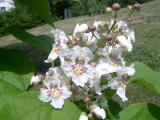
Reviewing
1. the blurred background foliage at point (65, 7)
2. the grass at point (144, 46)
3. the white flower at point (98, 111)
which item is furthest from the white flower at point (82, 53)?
the blurred background foliage at point (65, 7)

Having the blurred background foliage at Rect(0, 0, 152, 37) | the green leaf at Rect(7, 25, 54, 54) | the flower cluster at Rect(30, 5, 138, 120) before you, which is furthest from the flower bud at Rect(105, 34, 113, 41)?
the blurred background foliage at Rect(0, 0, 152, 37)

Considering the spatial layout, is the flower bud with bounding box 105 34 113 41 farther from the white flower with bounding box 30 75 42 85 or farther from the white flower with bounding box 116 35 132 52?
A: the white flower with bounding box 30 75 42 85

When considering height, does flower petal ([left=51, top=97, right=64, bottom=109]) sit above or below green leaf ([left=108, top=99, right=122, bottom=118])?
above

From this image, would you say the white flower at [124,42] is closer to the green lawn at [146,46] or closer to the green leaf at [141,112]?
the green leaf at [141,112]

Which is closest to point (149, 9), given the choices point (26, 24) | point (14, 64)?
point (26, 24)

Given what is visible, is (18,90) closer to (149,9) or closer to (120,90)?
(120,90)

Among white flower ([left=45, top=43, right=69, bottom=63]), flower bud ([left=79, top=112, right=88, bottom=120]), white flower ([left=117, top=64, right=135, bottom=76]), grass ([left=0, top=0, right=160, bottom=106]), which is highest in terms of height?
white flower ([left=45, top=43, right=69, bottom=63])

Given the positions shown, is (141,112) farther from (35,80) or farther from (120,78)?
(35,80)

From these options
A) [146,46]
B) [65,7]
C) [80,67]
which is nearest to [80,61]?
[80,67]
